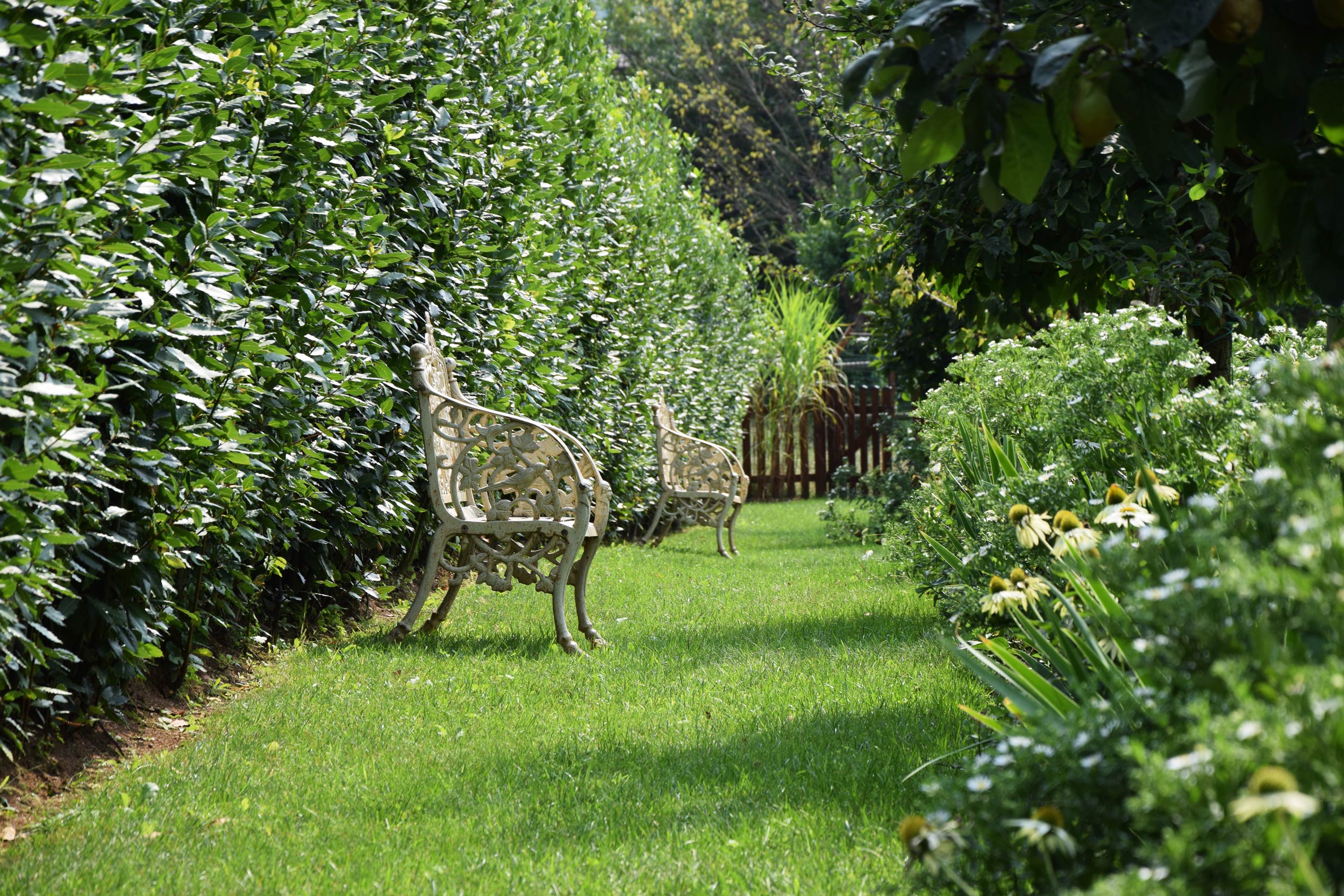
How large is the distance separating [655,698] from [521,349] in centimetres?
240

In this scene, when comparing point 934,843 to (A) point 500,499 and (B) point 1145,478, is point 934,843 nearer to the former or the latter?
(B) point 1145,478

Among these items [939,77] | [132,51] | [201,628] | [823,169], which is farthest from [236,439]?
[823,169]

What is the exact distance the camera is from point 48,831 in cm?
237

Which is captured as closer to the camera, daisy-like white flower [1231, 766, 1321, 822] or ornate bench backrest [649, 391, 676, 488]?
daisy-like white flower [1231, 766, 1321, 822]

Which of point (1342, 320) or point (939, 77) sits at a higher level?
point (939, 77)

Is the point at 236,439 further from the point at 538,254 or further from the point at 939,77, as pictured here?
the point at 538,254

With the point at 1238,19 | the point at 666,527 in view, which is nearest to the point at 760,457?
the point at 666,527

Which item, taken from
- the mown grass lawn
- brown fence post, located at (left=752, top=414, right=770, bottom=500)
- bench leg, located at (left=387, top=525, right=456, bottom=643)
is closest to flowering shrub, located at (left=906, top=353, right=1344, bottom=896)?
the mown grass lawn

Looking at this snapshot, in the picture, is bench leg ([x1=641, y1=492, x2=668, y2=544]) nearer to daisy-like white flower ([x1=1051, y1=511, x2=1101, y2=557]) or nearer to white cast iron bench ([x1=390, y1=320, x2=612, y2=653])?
white cast iron bench ([x1=390, y1=320, x2=612, y2=653])

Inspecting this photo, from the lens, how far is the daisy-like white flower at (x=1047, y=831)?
4.05 ft

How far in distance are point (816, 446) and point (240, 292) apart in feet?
39.8

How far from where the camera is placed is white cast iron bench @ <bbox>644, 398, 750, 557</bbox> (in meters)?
8.73

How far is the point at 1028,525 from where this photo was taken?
256 centimetres

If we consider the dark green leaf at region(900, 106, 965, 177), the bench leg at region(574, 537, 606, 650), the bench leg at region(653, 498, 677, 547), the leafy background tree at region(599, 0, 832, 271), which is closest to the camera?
the dark green leaf at region(900, 106, 965, 177)
